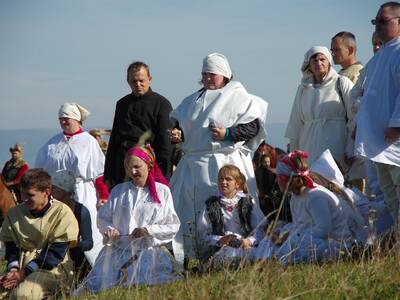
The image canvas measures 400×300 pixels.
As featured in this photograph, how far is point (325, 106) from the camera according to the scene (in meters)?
10.8

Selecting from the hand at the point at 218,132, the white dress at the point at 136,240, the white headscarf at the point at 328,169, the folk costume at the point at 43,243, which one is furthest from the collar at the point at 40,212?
the white headscarf at the point at 328,169

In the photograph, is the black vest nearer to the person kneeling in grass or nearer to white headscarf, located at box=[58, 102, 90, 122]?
the person kneeling in grass

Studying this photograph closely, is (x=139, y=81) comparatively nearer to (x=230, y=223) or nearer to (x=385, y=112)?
(x=230, y=223)

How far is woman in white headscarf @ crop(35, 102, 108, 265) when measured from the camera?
12062mm

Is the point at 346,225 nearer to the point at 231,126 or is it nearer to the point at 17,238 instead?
the point at 231,126

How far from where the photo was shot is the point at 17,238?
8.80m

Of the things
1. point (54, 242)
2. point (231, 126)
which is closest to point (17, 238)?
point (54, 242)

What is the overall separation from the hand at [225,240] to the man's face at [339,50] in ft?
9.32

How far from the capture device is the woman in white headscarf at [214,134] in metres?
10.3

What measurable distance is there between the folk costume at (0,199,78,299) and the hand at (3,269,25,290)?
0.18ft

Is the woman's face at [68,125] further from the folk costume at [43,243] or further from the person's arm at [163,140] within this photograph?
the folk costume at [43,243]

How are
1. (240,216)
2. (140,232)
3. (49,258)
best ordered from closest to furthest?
1. (49,258)
2. (140,232)
3. (240,216)

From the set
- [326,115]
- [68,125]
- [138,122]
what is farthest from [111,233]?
[68,125]

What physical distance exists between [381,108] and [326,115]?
2066mm
